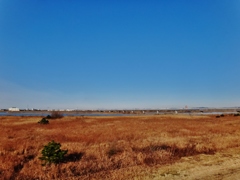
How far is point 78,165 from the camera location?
41.9ft

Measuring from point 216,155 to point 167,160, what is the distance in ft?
10.3

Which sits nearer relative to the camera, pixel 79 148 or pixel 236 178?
pixel 236 178

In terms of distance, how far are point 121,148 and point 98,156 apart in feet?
8.30

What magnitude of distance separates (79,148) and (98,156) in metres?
2.89

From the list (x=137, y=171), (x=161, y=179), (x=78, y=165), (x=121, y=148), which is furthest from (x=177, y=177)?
(x=121, y=148)

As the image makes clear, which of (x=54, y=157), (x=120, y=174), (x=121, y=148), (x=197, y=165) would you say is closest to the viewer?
(x=120, y=174)

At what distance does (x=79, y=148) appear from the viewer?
1752 cm

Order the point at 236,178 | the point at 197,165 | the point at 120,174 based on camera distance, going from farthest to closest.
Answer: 1. the point at 197,165
2. the point at 120,174
3. the point at 236,178

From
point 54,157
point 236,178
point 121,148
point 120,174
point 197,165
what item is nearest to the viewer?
point 236,178

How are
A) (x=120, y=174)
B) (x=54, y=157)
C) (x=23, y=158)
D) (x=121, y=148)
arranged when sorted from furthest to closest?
(x=121, y=148) → (x=23, y=158) → (x=54, y=157) → (x=120, y=174)

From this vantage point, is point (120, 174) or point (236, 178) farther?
point (120, 174)

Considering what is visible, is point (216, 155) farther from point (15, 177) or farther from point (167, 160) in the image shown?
point (15, 177)

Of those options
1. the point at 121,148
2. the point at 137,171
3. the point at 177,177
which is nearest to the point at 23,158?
the point at 121,148

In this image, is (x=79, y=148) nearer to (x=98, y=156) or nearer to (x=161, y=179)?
(x=98, y=156)
